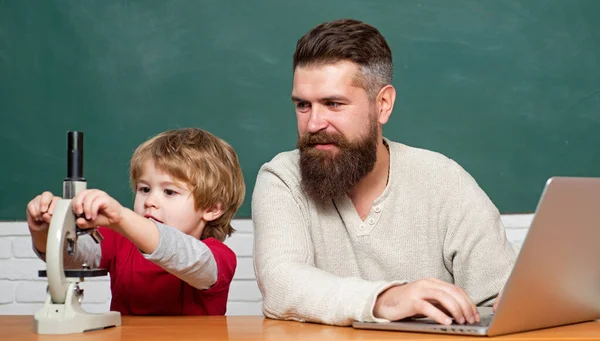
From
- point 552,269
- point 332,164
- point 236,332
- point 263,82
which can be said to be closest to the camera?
point 552,269

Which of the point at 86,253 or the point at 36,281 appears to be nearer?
the point at 86,253

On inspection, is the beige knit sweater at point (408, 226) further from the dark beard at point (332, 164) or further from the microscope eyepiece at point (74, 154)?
the microscope eyepiece at point (74, 154)

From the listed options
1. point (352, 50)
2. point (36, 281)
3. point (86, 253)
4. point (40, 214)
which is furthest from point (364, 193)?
point (36, 281)

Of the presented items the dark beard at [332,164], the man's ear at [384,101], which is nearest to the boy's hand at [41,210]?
the dark beard at [332,164]

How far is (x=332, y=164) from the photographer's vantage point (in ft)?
6.69

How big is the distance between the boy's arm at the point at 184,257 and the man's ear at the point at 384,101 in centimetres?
70

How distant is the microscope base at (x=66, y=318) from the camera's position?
4.67 ft

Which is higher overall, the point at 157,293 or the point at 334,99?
the point at 334,99

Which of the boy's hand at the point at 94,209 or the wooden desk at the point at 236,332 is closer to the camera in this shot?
the wooden desk at the point at 236,332

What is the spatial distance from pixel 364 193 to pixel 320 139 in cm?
24

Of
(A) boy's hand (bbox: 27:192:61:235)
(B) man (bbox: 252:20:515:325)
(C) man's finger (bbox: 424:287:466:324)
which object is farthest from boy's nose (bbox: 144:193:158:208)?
(C) man's finger (bbox: 424:287:466:324)

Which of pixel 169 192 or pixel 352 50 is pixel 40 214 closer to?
pixel 169 192

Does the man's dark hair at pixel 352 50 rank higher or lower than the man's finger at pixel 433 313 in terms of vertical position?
higher

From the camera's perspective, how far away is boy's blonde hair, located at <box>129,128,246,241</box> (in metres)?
2.16
